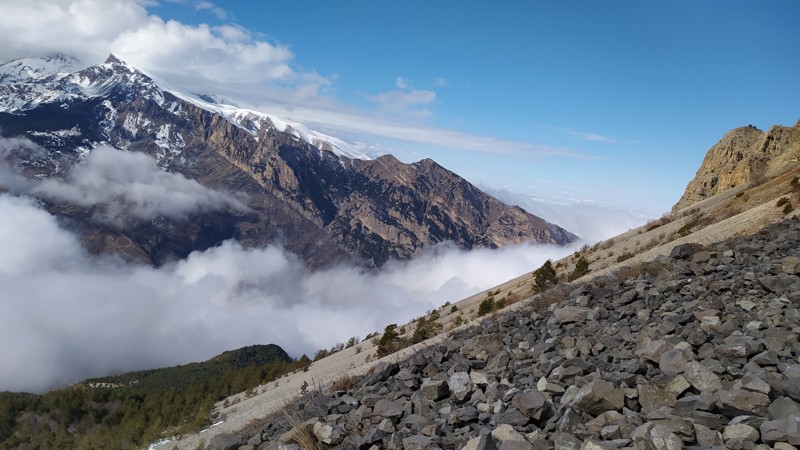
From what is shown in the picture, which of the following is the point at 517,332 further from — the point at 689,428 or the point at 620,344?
the point at 689,428

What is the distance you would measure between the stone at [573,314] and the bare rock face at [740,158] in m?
48.3

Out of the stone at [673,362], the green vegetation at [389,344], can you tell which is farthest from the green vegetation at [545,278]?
the stone at [673,362]

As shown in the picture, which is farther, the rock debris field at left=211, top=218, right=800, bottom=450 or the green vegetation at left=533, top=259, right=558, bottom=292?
the green vegetation at left=533, top=259, right=558, bottom=292

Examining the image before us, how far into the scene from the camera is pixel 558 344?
1066cm

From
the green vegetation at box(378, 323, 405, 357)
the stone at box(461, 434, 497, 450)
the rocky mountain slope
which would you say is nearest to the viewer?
the rocky mountain slope

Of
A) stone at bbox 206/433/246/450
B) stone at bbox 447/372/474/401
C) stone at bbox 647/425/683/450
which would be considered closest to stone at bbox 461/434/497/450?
stone at bbox 647/425/683/450

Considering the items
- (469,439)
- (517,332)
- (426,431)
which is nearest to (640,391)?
(469,439)

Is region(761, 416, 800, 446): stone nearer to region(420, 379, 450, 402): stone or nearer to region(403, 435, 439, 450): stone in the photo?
region(403, 435, 439, 450): stone

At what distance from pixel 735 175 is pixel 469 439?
238ft

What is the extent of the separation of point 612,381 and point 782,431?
238 cm

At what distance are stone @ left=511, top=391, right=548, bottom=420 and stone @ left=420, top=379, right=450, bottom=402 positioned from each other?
1.93 meters

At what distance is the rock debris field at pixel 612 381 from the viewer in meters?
5.64

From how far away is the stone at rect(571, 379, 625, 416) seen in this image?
6.37 meters

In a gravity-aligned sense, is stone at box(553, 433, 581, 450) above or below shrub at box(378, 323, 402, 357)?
above
